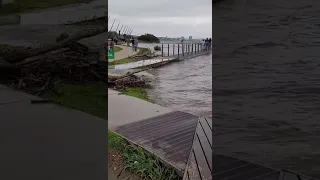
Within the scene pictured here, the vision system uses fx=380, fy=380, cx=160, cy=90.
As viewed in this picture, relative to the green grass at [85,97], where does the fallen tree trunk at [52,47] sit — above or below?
above

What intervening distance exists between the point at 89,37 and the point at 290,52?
161cm

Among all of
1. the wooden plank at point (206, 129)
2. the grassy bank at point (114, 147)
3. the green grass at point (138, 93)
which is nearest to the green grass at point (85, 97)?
the grassy bank at point (114, 147)

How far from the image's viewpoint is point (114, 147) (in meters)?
4.38

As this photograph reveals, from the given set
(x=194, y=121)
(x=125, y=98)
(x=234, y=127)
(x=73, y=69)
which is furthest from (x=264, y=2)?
(x=125, y=98)

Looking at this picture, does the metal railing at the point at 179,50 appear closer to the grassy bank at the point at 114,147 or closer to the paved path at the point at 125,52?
the paved path at the point at 125,52

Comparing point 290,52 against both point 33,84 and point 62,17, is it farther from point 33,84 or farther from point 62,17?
point 33,84

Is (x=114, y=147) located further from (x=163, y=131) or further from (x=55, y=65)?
(x=55, y=65)

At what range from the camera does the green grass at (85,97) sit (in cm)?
302

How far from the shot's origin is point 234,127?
10.0 ft

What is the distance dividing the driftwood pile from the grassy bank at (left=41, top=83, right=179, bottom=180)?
2.6 inches

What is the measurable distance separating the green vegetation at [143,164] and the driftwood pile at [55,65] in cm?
113

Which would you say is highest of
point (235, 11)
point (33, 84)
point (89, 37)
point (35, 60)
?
point (235, 11)

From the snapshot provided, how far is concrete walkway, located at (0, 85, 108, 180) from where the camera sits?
2.95 metres

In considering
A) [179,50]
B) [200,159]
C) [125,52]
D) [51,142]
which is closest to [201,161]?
[200,159]
